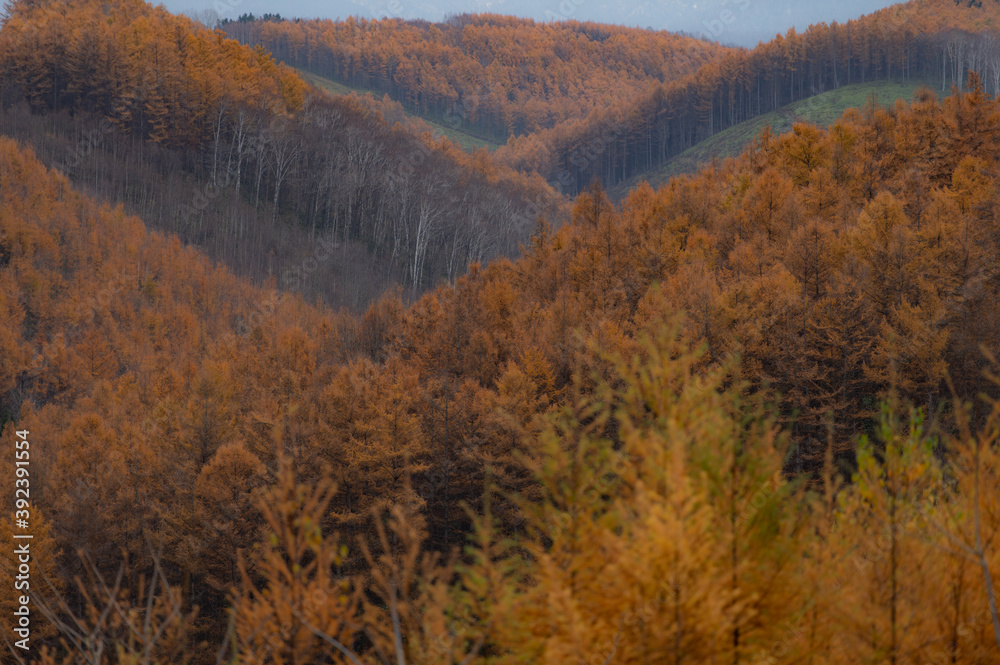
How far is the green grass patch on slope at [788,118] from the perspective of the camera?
331 feet

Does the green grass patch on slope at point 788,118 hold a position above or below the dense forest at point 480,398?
above

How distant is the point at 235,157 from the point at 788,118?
8596cm

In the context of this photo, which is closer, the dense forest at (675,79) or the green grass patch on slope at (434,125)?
the dense forest at (675,79)

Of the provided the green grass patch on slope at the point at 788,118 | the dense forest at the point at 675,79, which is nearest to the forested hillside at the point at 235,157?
the green grass patch on slope at the point at 788,118

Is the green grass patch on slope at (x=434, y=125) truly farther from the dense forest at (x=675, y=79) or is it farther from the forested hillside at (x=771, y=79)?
the forested hillside at (x=771, y=79)

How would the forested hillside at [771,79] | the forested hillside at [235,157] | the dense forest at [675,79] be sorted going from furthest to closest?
the dense forest at [675,79]
the forested hillside at [771,79]
the forested hillside at [235,157]

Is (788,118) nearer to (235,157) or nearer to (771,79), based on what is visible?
(771,79)

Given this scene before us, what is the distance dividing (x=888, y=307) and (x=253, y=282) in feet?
185

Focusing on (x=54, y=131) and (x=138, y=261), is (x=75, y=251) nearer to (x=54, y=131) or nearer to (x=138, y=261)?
(x=138, y=261)

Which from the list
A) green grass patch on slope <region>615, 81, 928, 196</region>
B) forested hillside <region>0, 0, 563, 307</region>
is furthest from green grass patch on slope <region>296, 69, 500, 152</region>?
forested hillside <region>0, 0, 563, 307</region>

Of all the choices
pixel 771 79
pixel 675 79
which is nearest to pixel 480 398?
pixel 771 79

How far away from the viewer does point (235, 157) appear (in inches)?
2980

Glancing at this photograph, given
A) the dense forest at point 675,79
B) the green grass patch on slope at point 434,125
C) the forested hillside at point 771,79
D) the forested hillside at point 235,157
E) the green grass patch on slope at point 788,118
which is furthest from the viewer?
the green grass patch on slope at point 434,125

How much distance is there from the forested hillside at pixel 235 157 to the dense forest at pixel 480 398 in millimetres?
521
